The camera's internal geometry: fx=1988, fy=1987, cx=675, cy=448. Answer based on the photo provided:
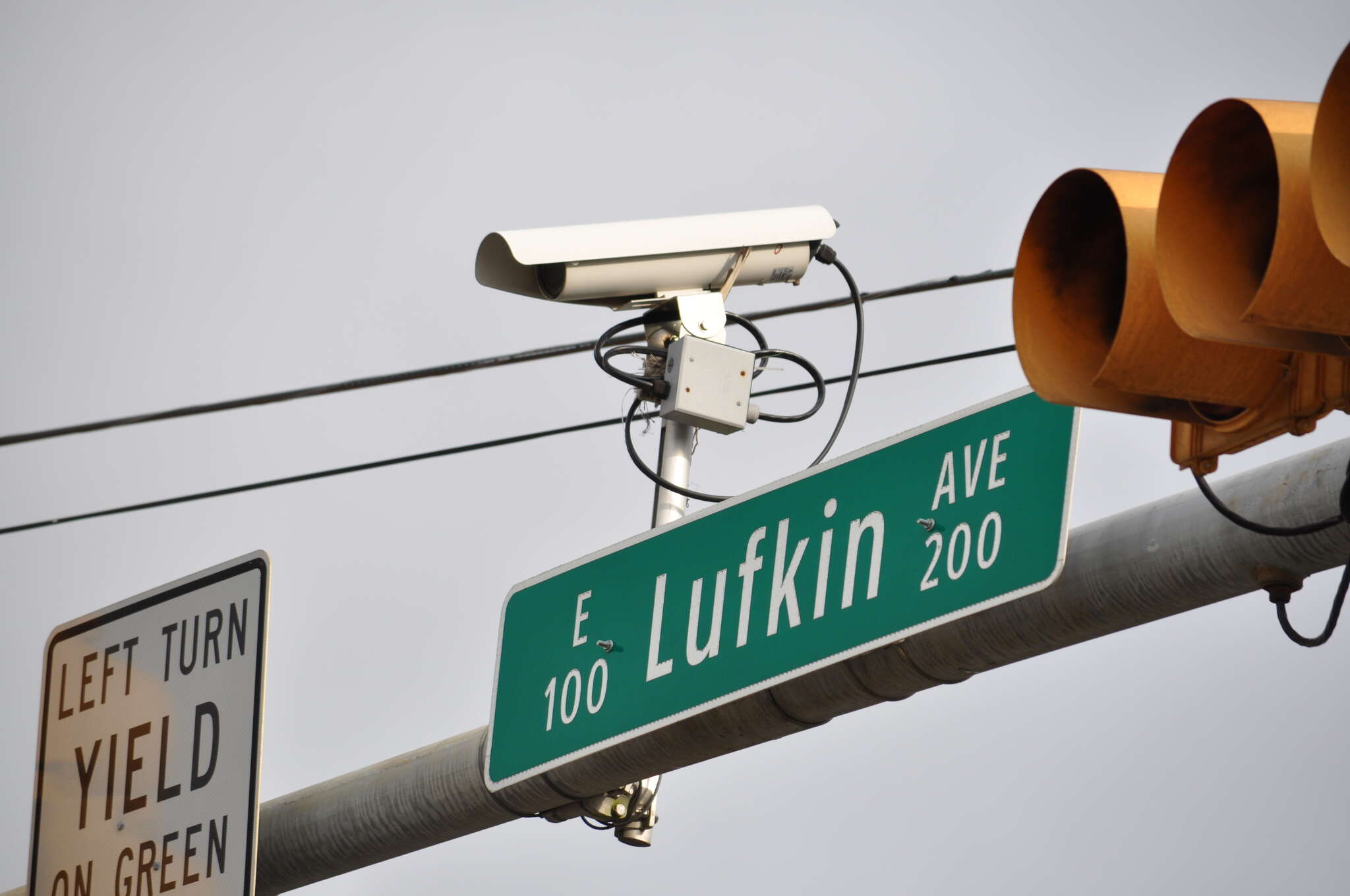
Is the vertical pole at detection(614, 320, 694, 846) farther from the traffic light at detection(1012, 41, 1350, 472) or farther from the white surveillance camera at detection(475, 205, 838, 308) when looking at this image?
the traffic light at detection(1012, 41, 1350, 472)

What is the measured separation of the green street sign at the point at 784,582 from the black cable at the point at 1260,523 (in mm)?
298

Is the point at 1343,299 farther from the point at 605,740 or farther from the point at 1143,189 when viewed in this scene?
the point at 605,740

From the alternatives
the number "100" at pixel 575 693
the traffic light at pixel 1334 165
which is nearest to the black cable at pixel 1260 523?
the traffic light at pixel 1334 165

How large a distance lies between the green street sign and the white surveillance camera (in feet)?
3.36

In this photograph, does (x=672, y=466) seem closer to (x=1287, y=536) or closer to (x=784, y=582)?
(x=784, y=582)

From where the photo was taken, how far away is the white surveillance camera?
518 centimetres

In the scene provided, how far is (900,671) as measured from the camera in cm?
383

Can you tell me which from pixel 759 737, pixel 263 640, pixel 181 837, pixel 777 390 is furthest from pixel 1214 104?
pixel 777 390

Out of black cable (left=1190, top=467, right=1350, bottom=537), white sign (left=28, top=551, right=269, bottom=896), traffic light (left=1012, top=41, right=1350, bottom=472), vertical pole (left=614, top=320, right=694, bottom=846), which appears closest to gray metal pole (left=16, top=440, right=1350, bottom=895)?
black cable (left=1190, top=467, right=1350, bottom=537)

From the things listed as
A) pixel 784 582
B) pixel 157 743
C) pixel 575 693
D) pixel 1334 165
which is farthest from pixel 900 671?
pixel 157 743

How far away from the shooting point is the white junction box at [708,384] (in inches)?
197

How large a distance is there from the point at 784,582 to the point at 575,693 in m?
0.59

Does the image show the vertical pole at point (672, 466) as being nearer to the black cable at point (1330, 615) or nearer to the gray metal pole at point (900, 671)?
the gray metal pole at point (900, 671)

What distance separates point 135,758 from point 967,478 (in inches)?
88.0
